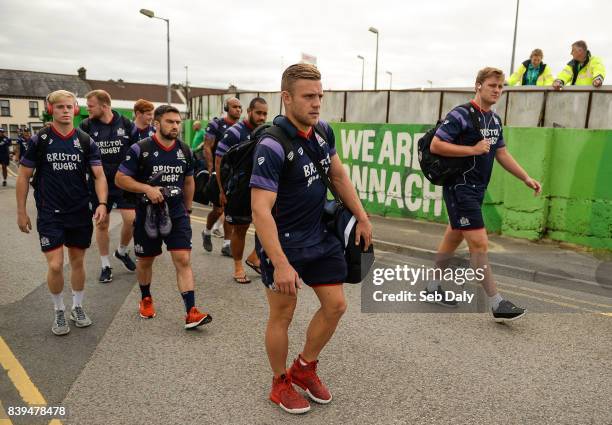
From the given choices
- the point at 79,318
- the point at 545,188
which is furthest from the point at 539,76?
the point at 79,318

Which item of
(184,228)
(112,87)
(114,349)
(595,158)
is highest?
(112,87)

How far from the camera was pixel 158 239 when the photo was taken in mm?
4309

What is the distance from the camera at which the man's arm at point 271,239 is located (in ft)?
8.36

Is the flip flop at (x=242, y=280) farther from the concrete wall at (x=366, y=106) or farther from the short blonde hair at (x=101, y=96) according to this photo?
the concrete wall at (x=366, y=106)

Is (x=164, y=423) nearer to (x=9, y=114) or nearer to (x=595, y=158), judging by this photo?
(x=595, y=158)

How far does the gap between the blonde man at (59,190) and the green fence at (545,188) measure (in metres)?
6.29

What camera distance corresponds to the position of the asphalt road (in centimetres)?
301

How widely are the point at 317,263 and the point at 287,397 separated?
86 cm

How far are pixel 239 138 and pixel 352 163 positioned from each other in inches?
198

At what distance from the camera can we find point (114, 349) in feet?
12.7

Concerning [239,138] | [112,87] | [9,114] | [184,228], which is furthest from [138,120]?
[112,87]

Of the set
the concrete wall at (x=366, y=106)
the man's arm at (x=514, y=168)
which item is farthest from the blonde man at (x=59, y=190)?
the concrete wall at (x=366, y=106)

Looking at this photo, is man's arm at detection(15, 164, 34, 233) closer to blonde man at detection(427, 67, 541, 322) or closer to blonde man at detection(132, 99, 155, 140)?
blonde man at detection(132, 99, 155, 140)

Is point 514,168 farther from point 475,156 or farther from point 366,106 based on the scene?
point 366,106
